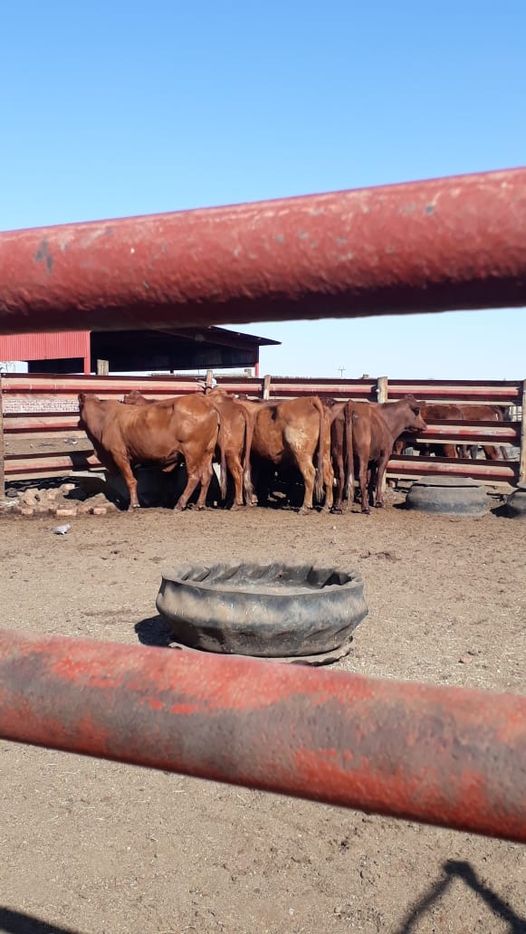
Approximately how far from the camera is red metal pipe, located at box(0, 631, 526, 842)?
80 centimetres

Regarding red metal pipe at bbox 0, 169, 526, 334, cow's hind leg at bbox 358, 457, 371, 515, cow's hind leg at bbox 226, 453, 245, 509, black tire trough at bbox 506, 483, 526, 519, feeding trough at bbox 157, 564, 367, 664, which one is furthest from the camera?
cow's hind leg at bbox 226, 453, 245, 509

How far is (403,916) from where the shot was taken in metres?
2.61

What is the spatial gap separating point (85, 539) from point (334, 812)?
6493 mm

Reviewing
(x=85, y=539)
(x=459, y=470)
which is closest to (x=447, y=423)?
(x=459, y=470)

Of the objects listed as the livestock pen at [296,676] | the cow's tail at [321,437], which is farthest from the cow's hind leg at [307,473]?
the livestock pen at [296,676]

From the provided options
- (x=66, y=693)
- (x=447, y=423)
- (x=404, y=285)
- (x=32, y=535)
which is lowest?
(x=32, y=535)

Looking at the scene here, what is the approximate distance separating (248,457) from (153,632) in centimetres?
659

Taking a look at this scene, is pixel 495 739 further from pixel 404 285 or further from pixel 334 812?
pixel 334 812

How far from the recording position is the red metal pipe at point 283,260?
78 cm

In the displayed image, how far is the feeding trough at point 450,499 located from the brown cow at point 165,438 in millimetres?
2844

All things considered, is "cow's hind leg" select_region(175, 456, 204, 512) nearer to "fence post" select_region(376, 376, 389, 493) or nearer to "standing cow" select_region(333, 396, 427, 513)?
"standing cow" select_region(333, 396, 427, 513)

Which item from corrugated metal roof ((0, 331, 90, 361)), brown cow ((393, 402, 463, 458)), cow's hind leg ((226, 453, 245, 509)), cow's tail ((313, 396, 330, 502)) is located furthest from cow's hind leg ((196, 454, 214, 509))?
corrugated metal roof ((0, 331, 90, 361))

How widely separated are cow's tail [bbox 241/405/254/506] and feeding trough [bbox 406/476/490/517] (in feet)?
7.25

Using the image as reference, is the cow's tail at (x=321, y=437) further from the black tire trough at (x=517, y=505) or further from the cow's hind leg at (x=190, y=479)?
the black tire trough at (x=517, y=505)
